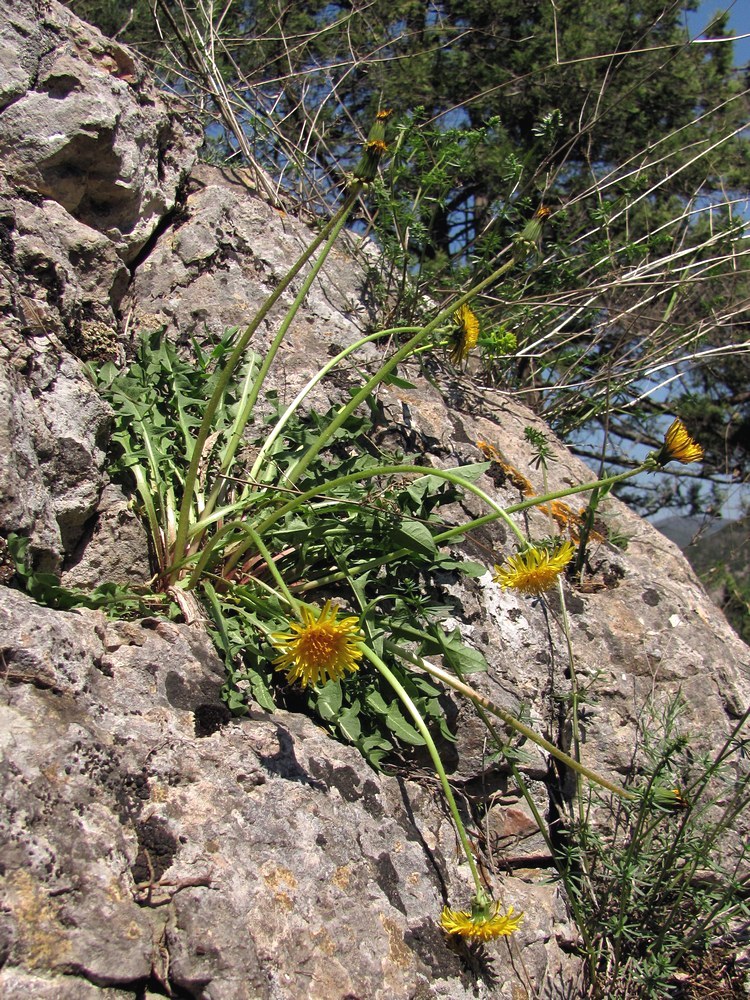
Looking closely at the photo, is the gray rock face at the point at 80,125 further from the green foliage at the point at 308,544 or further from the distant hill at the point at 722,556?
the distant hill at the point at 722,556

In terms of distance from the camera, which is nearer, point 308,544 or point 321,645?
→ point 321,645

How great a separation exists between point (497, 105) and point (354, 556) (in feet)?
14.8

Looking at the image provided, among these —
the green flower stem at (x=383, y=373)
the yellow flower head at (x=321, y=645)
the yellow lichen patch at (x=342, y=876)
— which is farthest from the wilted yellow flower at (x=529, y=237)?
the yellow lichen patch at (x=342, y=876)

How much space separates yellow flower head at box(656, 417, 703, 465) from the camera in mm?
1964

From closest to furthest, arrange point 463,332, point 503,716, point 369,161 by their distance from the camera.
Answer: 1. point 503,716
2. point 369,161
3. point 463,332

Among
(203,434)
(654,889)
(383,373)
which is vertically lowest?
(654,889)

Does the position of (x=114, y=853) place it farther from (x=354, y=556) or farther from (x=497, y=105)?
(x=497, y=105)

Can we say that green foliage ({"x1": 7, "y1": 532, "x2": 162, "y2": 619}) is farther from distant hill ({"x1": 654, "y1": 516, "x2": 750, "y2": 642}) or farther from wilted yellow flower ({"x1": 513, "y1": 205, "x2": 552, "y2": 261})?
distant hill ({"x1": 654, "y1": 516, "x2": 750, "y2": 642})

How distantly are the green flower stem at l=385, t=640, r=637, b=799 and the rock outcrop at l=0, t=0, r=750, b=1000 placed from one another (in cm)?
28

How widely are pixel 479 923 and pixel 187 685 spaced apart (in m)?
0.85

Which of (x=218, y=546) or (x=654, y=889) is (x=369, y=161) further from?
(x=654, y=889)

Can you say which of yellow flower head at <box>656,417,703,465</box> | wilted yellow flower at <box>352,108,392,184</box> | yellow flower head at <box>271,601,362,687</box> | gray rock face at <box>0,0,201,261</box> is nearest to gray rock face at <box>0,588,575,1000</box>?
yellow flower head at <box>271,601,362,687</box>

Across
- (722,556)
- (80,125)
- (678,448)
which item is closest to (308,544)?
(678,448)

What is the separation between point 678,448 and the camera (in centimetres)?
199
